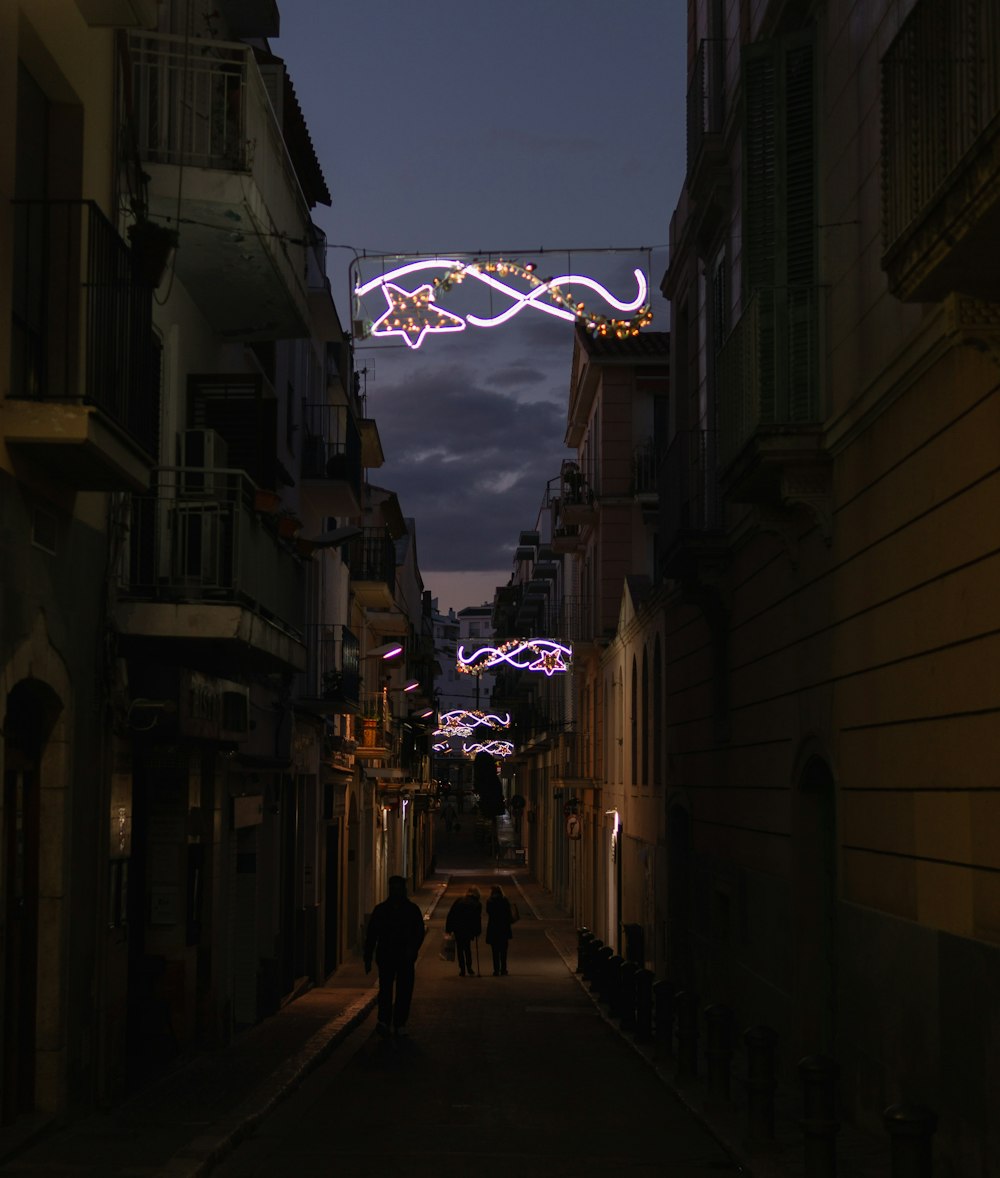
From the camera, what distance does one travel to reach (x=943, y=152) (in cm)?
830

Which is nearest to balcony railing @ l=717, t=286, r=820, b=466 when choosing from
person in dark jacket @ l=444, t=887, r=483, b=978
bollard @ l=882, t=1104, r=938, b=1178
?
bollard @ l=882, t=1104, r=938, b=1178

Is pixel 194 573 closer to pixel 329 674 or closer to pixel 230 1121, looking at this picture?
pixel 230 1121

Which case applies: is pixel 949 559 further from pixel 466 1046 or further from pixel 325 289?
pixel 325 289

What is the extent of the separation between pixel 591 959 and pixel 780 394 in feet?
48.9

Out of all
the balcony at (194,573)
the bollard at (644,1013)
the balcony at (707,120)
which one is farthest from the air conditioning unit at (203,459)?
the bollard at (644,1013)

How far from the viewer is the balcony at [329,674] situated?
25469 millimetres

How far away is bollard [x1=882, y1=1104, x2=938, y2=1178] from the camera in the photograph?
26.1 ft

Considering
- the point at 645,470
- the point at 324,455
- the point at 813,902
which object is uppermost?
the point at 645,470

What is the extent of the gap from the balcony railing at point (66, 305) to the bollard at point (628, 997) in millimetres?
11286

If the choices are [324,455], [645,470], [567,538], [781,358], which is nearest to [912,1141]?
[781,358]

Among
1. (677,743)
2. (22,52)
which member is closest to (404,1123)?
(22,52)

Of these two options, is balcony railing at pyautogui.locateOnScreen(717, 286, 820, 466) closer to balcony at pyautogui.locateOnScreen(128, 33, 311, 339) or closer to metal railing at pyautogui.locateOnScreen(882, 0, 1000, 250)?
balcony at pyautogui.locateOnScreen(128, 33, 311, 339)

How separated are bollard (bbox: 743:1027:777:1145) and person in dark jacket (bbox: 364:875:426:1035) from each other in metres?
7.47

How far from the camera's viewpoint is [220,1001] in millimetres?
18375
